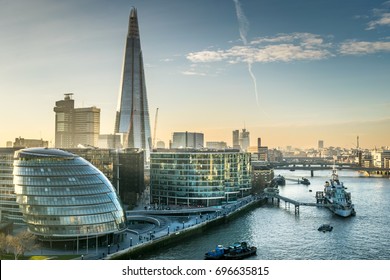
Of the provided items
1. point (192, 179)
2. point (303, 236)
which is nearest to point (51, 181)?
point (303, 236)

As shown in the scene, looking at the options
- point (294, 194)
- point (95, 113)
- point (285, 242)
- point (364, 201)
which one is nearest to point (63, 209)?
point (285, 242)

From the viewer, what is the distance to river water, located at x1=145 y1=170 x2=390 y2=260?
45.1ft

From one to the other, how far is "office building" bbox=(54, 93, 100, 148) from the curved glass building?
73.5ft

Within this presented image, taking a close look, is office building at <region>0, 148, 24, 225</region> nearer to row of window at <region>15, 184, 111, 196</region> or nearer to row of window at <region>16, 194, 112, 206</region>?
row of window at <region>16, 194, 112, 206</region>

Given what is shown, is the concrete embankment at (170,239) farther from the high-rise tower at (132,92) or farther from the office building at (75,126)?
the high-rise tower at (132,92)

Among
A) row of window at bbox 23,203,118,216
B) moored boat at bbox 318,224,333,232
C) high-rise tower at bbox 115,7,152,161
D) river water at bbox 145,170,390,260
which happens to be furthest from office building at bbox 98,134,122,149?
row of window at bbox 23,203,118,216

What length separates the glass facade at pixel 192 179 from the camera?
2464 centimetres

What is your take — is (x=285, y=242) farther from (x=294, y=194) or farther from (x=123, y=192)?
(x=294, y=194)

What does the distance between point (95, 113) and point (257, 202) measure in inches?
962

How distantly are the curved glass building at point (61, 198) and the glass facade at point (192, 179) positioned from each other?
10.1 meters

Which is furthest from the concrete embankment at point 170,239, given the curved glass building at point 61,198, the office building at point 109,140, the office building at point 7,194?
the office building at point 109,140

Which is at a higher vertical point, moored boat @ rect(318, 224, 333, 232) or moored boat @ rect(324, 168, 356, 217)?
moored boat @ rect(324, 168, 356, 217)

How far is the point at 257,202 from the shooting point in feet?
89.5

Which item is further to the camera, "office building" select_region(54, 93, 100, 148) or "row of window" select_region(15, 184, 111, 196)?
"office building" select_region(54, 93, 100, 148)
